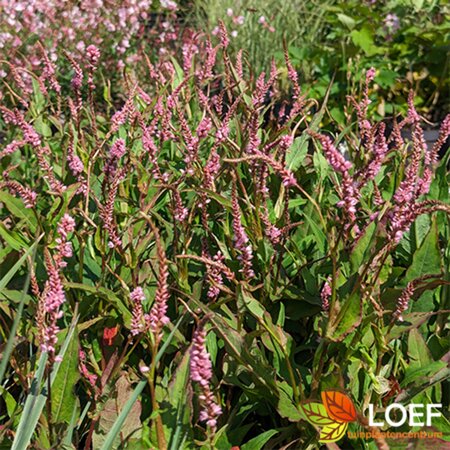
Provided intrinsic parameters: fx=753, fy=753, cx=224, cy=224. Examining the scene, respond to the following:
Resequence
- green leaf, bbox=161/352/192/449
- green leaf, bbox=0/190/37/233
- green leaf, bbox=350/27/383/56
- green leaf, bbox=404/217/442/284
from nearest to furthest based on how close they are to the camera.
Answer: green leaf, bbox=161/352/192/449, green leaf, bbox=404/217/442/284, green leaf, bbox=0/190/37/233, green leaf, bbox=350/27/383/56

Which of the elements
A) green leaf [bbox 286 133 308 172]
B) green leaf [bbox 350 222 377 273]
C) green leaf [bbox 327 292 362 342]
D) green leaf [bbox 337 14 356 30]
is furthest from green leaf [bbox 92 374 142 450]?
green leaf [bbox 337 14 356 30]

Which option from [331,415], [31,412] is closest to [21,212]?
[31,412]

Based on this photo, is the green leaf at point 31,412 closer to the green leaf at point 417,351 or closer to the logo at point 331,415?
the logo at point 331,415

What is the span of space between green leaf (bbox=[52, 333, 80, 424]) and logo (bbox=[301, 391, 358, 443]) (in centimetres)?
46

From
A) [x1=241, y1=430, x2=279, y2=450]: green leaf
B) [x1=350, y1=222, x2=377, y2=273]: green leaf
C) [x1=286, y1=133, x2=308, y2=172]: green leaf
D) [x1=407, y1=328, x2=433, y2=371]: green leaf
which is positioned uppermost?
[x1=286, y1=133, x2=308, y2=172]: green leaf

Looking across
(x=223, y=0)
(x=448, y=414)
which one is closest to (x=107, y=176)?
(x=448, y=414)

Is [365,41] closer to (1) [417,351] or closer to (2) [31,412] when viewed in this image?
(1) [417,351]

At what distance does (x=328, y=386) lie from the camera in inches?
56.6

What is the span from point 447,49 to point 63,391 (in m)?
3.86

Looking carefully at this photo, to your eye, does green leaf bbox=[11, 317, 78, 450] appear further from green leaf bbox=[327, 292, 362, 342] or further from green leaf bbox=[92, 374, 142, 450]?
green leaf bbox=[327, 292, 362, 342]

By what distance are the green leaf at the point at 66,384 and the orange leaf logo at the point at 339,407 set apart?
1.62 ft

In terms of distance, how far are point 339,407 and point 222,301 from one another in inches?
12.9

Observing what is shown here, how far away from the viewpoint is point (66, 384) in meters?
1.50

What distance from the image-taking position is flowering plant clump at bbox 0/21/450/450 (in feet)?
4.58
